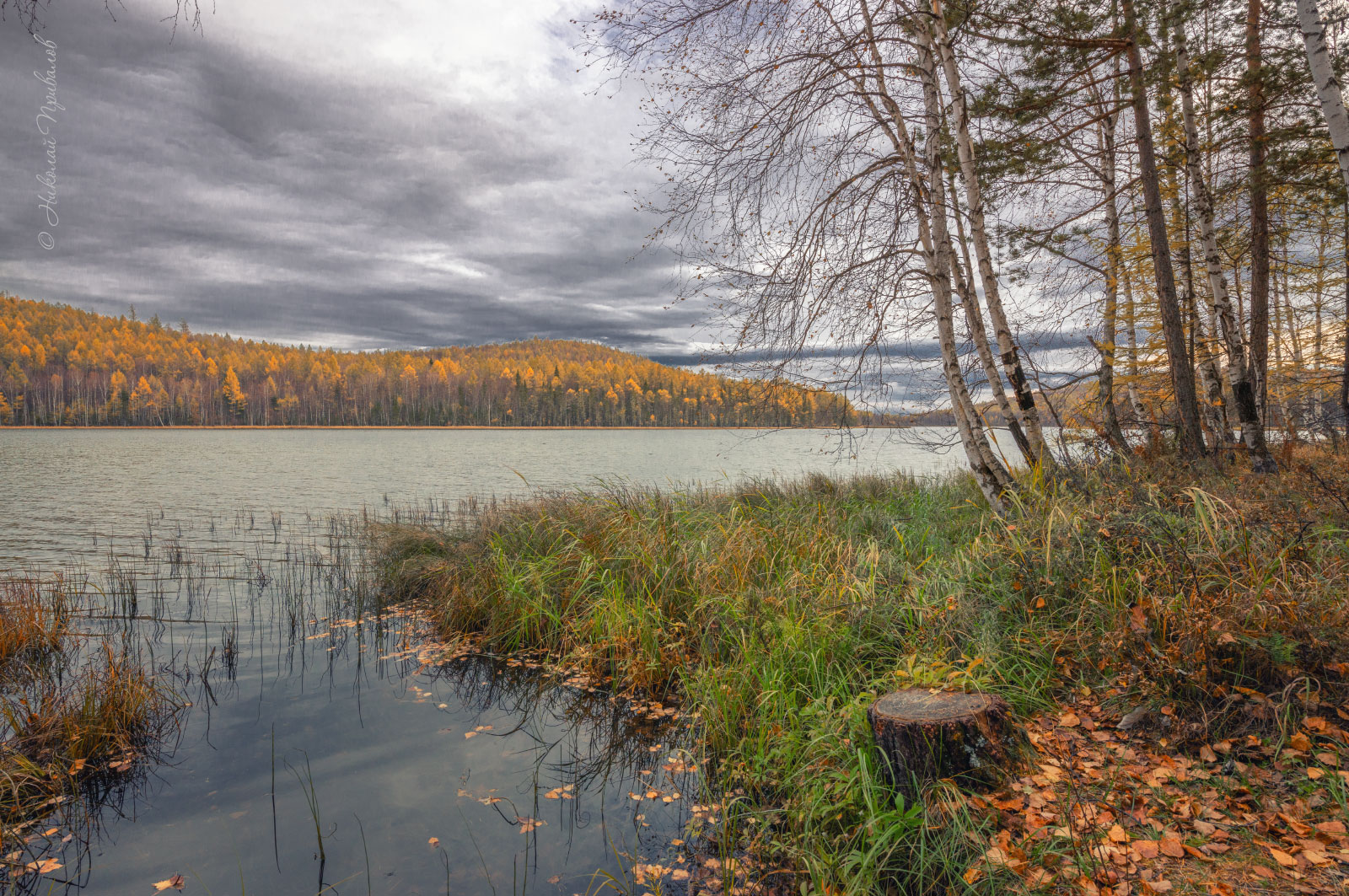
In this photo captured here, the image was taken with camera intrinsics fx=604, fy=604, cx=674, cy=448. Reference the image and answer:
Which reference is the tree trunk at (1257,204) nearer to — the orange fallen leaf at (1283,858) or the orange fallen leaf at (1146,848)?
the orange fallen leaf at (1283,858)

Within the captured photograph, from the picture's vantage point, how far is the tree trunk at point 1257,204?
28.4ft

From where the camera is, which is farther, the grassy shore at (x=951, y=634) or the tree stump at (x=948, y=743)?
the tree stump at (x=948, y=743)

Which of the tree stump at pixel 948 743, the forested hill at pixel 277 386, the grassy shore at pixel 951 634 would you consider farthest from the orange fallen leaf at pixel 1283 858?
the forested hill at pixel 277 386

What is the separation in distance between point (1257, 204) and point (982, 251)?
630 centimetres

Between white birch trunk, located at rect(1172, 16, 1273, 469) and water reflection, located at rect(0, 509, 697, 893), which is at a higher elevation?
white birch trunk, located at rect(1172, 16, 1273, 469)

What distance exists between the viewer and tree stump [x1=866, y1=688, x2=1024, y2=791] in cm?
318

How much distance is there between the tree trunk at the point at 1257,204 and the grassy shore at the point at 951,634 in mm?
3528

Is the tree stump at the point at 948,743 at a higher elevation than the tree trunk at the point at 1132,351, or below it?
below

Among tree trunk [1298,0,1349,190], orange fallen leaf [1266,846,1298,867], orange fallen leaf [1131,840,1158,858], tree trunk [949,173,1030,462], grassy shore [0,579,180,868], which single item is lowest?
grassy shore [0,579,180,868]

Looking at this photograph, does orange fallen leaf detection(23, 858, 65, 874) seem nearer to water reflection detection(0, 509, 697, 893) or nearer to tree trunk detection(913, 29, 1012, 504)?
water reflection detection(0, 509, 697, 893)

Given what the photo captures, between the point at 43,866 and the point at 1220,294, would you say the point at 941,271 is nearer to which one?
the point at 1220,294

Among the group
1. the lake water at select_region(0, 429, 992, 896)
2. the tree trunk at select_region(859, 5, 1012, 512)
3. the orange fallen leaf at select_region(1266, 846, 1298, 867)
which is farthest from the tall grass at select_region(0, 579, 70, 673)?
the tree trunk at select_region(859, 5, 1012, 512)

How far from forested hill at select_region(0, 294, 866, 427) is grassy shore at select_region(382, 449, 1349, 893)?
7159 cm

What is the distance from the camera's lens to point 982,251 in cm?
730
